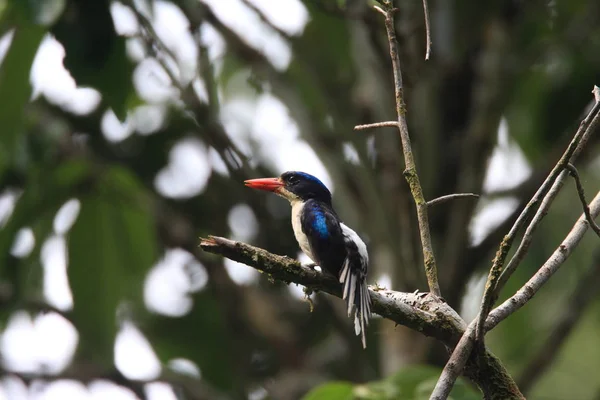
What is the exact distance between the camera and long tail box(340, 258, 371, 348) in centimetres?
275

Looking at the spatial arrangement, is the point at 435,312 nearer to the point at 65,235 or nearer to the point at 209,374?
the point at 65,235

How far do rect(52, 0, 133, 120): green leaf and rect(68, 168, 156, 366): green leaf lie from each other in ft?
4.17

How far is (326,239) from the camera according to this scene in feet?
11.8

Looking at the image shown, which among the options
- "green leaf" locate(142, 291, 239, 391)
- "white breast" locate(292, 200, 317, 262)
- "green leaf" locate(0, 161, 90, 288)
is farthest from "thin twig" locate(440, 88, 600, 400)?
"green leaf" locate(142, 291, 239, 391)

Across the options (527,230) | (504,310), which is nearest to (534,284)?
(504,310)

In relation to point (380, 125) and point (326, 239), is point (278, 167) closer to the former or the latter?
point (326, 239)

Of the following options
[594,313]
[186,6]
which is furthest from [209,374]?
[594,313]

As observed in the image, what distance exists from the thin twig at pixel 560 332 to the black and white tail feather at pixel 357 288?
2.05 meters

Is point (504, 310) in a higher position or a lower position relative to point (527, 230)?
lower

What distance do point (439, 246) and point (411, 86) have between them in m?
0.94

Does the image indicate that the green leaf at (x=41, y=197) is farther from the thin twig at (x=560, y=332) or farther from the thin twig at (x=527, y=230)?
the thin twig at (x=527, y=230)

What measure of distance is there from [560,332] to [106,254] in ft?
8.27

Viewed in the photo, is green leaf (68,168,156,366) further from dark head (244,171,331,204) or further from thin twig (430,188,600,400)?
thin twig (430,188,600,400)

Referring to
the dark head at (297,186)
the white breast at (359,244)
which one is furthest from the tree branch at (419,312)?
the dark head at (297,186)
